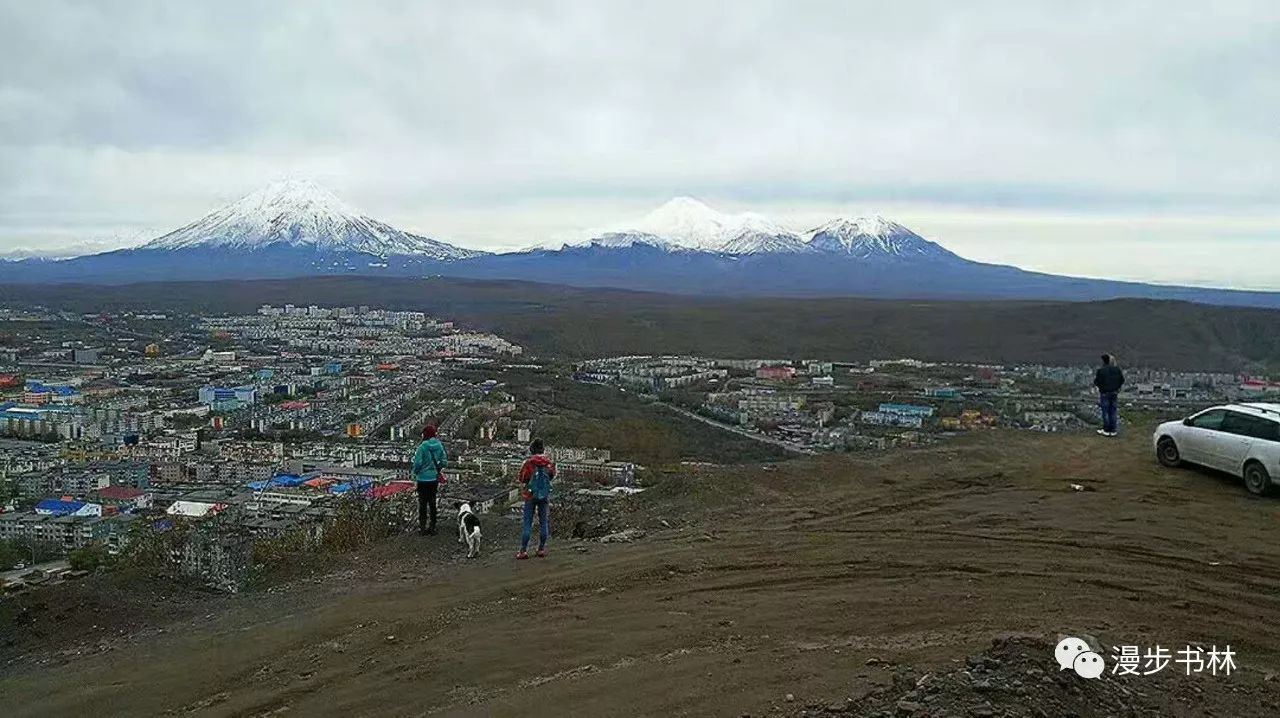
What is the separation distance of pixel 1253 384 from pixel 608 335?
35253 mm

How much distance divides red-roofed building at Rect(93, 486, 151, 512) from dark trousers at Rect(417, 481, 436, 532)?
9.39 m

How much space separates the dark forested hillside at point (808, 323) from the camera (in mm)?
34031

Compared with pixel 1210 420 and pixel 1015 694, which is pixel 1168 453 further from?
pixel 1015 694

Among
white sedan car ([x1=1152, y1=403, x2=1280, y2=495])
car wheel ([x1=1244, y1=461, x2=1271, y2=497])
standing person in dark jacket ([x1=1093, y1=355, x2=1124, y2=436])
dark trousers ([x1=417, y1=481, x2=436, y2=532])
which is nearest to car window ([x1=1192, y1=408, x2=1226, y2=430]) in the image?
white sedan car ([x1=1152, y1=403, x2=1280, y2=495])

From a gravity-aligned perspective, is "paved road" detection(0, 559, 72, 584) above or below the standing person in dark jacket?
below

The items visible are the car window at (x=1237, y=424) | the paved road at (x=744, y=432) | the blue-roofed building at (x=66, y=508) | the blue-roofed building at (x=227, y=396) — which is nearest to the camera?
the car window at (x=1237, y=424)

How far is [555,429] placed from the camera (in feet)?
77.8

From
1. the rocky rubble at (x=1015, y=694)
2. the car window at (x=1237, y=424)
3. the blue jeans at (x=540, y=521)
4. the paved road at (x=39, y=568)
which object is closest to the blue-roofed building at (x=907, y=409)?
the car window at (x=1237, y=424)

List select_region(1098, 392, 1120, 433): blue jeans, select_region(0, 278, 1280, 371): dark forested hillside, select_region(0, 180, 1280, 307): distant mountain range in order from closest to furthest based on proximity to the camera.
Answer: select_region(1098, 392, 1120, 433): blue jeans
select_region(0, 278, 1280, 371): dark forested hillside
select_region(0, 180, 1280, 307): distant mountain range

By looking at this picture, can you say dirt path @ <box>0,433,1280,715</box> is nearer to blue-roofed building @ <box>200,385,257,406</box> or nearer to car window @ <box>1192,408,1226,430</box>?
car window @ <box>1192,408,1226,430</box>

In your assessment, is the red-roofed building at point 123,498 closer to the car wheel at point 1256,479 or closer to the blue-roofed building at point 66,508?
the blue-roofed building at point 66,508

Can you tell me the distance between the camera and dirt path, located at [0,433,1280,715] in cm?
582

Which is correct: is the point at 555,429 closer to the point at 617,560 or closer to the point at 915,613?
the point at 617,560

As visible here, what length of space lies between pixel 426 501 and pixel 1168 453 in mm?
9520
